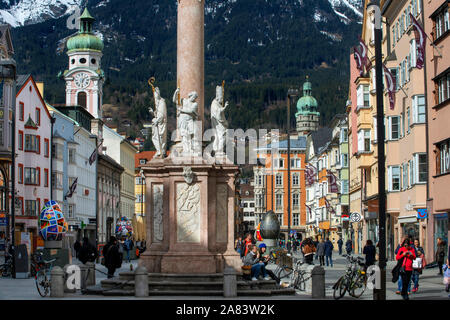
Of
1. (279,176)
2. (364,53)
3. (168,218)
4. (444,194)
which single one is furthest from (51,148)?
(279,176)

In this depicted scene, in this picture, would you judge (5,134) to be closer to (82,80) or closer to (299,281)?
(299,281)

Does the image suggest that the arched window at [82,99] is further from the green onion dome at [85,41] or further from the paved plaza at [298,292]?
the paved plaza at [298,292]

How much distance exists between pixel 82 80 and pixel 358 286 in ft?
359

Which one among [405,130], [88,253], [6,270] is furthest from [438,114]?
[6,270]

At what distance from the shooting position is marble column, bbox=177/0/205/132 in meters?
26.6

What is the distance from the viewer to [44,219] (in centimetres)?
4697

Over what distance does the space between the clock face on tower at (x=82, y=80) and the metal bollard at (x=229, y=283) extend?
11015 centimetres

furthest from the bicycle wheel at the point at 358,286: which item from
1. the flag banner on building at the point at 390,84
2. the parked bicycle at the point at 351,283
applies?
the flag banner on building at the point at 390,84

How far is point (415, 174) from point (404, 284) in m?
22.8

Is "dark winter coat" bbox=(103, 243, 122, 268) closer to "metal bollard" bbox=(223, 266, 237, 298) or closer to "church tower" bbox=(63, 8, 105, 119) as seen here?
"metal bollard" bbox=(223, 266, 237, 298)

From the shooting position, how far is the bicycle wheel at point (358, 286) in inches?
996

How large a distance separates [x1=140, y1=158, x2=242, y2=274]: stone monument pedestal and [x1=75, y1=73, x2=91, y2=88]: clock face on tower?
107m

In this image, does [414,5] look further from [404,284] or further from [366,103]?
[404,284]

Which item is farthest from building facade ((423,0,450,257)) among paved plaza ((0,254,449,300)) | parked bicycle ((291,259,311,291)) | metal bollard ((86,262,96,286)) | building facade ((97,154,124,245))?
building facade ((97,154,124,245))
